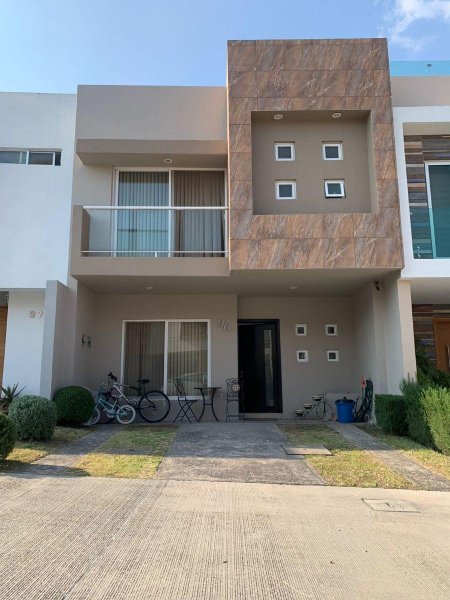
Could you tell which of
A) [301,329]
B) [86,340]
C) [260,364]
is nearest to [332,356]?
[301,329]

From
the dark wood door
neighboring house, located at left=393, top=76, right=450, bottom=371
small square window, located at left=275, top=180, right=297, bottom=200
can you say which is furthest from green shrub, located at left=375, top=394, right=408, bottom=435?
the dark wood door

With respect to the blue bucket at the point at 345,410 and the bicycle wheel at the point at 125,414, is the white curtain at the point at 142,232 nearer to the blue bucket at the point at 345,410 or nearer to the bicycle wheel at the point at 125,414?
the bicycle wheel at the point at 125,414

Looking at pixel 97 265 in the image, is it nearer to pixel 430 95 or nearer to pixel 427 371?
pixel 427 371

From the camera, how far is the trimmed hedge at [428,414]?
7125 millimetres

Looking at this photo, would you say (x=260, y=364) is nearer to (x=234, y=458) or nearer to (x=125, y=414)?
(x=125, y=414)

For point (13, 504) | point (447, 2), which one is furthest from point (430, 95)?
point (13, 504)

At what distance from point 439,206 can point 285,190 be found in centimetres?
319

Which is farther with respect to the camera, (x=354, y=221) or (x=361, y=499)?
(x=354, y=221)

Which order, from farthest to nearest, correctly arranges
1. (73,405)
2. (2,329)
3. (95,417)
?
(2,329), (95,417), (73,405)

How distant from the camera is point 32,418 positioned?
7312 mm

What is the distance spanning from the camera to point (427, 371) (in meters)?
9.80

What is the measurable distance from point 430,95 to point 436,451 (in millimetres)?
7888

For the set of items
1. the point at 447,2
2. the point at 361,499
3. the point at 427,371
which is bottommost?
the point at 361,499

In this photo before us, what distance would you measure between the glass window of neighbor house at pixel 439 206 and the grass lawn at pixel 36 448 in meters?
7.56
